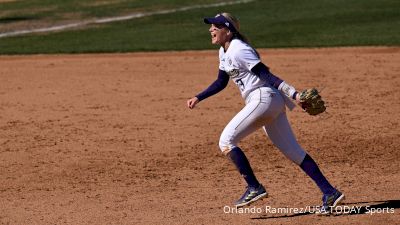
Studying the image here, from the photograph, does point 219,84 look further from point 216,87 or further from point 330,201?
point 330,201

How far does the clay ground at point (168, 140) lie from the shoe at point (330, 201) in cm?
17

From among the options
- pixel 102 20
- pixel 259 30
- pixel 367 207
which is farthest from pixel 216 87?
pixel 102 20

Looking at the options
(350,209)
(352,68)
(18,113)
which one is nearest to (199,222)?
(350,209)

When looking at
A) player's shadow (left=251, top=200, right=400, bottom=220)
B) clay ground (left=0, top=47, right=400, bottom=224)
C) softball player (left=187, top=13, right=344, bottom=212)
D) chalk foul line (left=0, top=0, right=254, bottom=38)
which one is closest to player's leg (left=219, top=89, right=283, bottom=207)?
softball player (left=187, top=13, right=344, bottom=212)

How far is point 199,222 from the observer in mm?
8617

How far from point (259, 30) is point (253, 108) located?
525 inches

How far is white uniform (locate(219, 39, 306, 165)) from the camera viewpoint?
8.64m

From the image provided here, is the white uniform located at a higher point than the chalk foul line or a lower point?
higher

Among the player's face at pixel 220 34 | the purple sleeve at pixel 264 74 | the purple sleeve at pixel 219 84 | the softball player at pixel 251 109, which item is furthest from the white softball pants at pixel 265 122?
the player's face at pixel 220 34

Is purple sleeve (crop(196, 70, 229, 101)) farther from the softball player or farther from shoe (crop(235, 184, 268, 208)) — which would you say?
shoe (crop(235, 184, 268, 208))

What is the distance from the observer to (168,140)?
12.4m

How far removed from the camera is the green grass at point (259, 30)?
2005 cm

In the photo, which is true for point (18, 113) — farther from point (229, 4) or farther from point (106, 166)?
point (229, 4)

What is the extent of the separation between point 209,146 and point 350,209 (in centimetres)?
347
